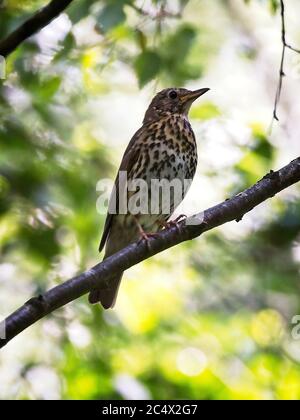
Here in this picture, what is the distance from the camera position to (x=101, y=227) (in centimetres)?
763

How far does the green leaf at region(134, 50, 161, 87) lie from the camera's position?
5.65 meters

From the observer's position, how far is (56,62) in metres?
5.64

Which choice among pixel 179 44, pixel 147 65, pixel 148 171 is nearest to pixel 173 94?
pixel 179 44

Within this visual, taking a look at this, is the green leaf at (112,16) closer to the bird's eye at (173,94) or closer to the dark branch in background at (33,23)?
the dark branch in background at (33,23)

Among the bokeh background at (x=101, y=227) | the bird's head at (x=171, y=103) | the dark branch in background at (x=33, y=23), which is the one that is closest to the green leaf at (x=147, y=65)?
the bokeh background at (x=101, y=227)

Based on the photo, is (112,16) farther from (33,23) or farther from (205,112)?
(205,112)

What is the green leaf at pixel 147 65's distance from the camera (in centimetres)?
565

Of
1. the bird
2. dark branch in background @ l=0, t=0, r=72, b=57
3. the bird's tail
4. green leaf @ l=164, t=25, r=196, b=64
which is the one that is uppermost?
green leaf @ l=164, t=25, r=196, b=64

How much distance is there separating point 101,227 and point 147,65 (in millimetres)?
2236

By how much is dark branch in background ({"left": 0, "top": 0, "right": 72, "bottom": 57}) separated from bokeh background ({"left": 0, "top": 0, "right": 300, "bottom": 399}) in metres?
0.74

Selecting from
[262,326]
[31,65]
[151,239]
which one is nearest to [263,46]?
[262,326]

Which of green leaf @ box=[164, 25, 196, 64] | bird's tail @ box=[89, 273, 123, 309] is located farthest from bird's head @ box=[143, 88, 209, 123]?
bird's tail @ box=[89, 273, 123, 309]

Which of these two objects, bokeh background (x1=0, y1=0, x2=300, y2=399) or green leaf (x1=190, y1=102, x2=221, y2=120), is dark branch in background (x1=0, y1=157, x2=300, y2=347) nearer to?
bokeh background (x1=0, y1=0, x2=300, y2=399)
